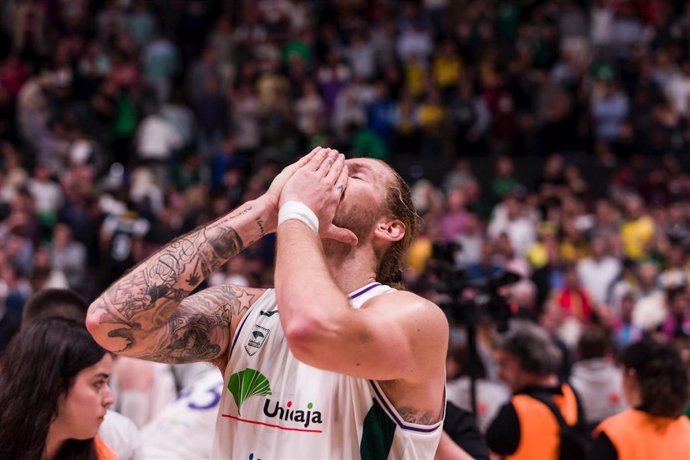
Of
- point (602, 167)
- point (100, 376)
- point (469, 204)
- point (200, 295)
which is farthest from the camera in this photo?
point (602, 167)

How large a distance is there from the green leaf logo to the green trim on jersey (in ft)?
1.06

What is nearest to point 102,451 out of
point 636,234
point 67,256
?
point 67,256

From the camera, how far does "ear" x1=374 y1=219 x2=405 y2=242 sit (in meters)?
3.33

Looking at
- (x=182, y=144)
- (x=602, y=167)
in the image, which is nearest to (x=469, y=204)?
(x=602, y=167)

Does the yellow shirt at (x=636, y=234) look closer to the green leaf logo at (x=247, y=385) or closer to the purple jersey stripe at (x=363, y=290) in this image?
the purple jersey stripe at (x=363, y=290)

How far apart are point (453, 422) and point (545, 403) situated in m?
1.01

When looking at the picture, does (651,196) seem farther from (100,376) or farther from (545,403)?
(100,376)

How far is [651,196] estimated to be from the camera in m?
16.4

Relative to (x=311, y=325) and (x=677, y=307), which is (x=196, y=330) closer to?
(x=311, y=325)

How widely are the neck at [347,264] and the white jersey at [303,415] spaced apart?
2.0 inches

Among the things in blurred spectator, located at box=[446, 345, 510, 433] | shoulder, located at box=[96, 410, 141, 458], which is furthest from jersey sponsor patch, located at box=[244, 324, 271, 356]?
blurred spectator, located at box=[446, 345, 510, 433]

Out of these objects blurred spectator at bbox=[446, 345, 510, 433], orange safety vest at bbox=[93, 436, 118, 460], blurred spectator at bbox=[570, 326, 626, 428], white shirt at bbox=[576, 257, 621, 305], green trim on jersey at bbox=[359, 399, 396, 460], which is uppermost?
white shirt at bbox=[576, 257, 621, 305]

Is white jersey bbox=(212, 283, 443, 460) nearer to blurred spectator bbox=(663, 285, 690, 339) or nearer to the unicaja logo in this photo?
the unicaja logo

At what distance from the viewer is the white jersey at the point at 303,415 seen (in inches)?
121
